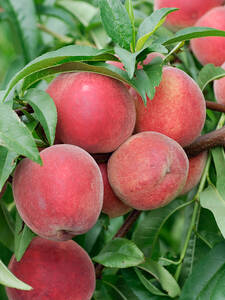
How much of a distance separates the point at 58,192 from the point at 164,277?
32 cm

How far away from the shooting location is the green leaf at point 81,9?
1504 mm

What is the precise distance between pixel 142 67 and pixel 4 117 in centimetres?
30

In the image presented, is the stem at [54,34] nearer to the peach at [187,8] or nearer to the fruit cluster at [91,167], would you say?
the peach at [187,8]

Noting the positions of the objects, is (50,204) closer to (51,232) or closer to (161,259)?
(51,232)

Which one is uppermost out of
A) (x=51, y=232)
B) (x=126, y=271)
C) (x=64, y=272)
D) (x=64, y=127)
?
(x=64, y=127)

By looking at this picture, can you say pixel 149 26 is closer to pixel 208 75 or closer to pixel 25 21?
pixel 208 75

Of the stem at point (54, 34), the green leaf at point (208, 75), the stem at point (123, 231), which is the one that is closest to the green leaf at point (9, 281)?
the stem at point (123, 231)

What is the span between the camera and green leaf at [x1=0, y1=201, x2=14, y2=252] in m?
0.98

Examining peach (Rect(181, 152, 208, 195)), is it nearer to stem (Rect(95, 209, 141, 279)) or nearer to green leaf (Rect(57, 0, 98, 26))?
stem (Rect(95, 209, 141, 279))

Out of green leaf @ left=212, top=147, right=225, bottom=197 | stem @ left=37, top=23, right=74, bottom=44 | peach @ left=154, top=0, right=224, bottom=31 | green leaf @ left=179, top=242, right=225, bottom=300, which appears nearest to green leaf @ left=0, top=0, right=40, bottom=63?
stem @ left=37, top=23, right=74, bottom=44

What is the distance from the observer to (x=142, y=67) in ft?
2.94

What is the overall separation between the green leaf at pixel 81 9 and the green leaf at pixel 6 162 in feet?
2.82

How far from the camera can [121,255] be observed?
88 centimetres

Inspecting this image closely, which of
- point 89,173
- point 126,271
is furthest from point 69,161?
point 126,271
